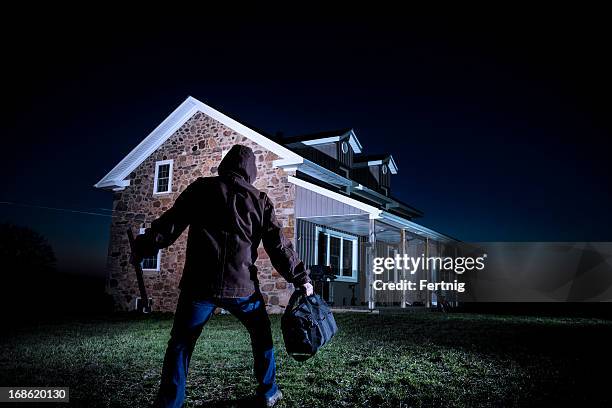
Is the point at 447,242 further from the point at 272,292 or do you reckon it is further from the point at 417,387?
the point at 417,387

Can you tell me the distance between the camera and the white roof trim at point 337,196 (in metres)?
13.0

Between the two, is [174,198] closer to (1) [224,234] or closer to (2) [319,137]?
(2) [319,137]

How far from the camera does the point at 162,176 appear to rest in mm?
16375

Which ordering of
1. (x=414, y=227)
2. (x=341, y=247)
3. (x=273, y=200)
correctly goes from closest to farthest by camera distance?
(x=273, y=200), (x=414, y=227), (x=341, y=247)

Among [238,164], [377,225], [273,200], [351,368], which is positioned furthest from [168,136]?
[238,164]

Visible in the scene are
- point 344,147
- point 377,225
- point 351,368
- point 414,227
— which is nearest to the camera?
point 351,368

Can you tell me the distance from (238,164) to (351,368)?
9.52 feet

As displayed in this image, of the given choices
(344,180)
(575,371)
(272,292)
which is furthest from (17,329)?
(344,180)

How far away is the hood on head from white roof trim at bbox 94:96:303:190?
10.4 metres

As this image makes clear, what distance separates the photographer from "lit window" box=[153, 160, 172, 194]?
16.2 m

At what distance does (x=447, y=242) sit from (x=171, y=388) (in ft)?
57.9

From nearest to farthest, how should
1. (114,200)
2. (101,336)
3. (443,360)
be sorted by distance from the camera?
(443,360), (101,336), (114,200)

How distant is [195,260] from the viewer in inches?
121

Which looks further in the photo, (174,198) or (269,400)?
(174,198)
